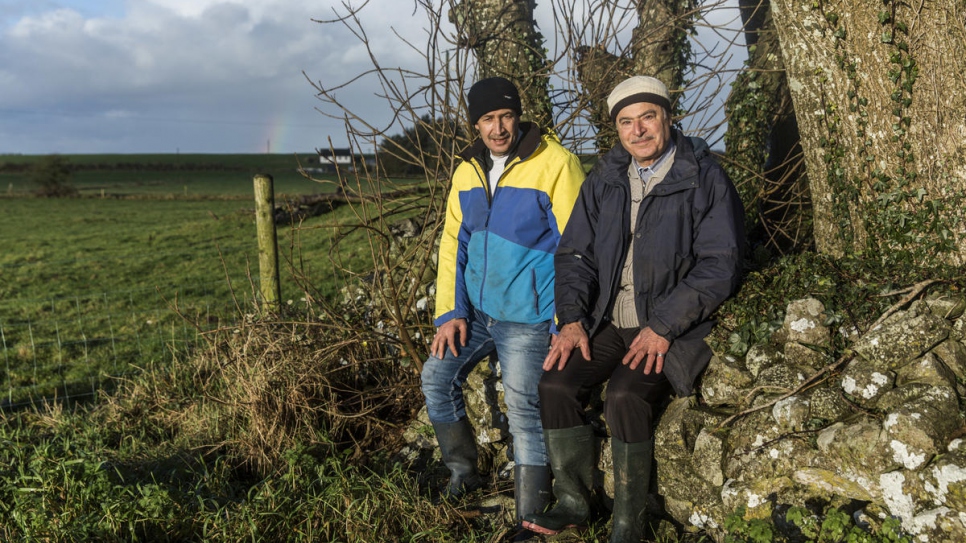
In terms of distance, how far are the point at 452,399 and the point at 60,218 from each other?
25.6m

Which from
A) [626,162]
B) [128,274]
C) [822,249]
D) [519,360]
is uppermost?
[626,162]

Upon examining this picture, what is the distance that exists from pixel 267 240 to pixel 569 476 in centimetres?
354

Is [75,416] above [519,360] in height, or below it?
below

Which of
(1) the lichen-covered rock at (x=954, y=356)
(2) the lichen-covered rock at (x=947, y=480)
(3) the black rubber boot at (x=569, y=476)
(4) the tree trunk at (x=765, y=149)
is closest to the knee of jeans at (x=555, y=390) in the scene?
(3) the black rubber boot at (x=569, y=476)

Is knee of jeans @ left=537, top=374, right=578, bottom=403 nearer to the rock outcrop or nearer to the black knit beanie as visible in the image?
the rock outcrop

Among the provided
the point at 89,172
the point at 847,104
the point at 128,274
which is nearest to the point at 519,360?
the point at 847,104

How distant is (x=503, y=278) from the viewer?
379cm

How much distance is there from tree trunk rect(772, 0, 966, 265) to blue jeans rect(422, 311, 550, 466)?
1.78 m

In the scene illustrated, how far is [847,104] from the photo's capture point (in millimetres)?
3869

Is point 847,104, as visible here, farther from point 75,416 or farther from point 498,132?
point 75,416

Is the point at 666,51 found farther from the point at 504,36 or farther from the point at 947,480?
the point at 947,480

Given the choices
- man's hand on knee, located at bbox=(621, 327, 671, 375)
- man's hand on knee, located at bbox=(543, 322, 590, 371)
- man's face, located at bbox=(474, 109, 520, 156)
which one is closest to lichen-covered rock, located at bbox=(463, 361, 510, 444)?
man's hand on knee, located at bbox=(543, 322, 590, 371)

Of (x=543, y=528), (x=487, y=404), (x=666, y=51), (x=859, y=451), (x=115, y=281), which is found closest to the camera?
(x=859, y=451)

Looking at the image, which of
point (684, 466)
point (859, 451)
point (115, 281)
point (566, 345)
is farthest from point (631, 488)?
point (115, 281)
